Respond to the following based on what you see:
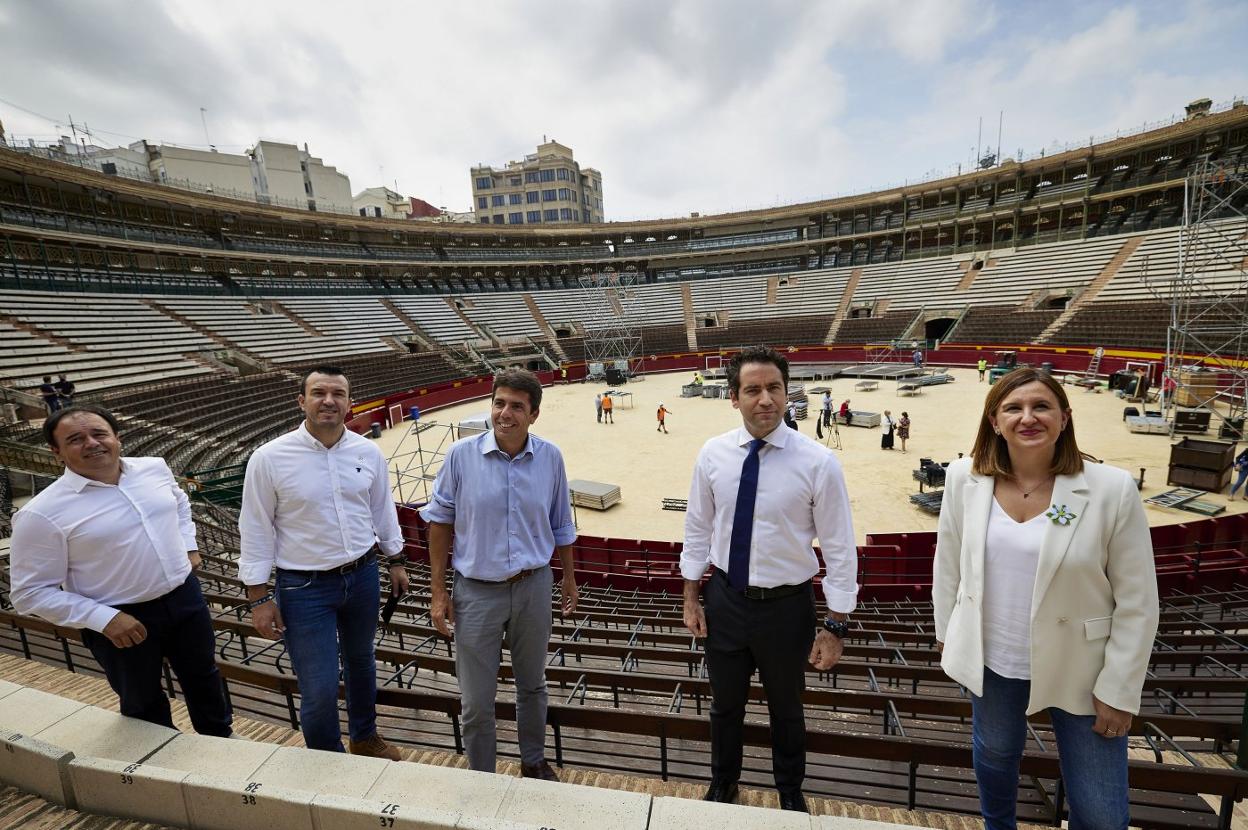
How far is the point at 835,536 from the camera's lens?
9.29ft

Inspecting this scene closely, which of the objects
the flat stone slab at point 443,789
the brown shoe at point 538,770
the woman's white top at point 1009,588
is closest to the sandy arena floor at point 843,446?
the brown shoe at point 538,770

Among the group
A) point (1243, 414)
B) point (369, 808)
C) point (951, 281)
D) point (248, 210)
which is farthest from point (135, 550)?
point (951, 281)

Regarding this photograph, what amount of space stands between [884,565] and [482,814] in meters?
8.16

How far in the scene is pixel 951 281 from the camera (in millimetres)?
43750

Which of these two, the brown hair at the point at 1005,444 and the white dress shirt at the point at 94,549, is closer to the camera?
the brown hair at the point at 1005,444

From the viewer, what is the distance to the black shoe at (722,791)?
302 centimetres

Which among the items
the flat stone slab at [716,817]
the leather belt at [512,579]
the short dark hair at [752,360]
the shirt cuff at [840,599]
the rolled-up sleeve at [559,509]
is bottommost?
the flat stone slab at [716,817]

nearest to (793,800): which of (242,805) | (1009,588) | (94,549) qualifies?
(1009,588)

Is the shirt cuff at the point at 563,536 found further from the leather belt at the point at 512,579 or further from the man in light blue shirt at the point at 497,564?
the leather belt at the point at 512,579

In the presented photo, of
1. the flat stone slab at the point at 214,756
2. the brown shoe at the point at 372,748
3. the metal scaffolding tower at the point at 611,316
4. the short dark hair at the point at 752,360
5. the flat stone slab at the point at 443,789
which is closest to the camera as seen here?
the flat stone slab at the point at 443,789

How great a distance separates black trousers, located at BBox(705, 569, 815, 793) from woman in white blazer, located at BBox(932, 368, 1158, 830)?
731 mm

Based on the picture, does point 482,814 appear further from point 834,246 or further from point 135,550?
point 834,246

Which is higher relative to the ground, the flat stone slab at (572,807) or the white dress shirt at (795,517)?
the white dress shirt at (795,517)

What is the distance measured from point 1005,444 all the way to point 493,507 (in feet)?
8.93
